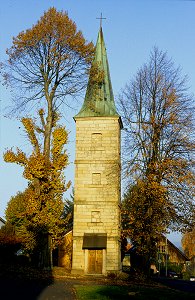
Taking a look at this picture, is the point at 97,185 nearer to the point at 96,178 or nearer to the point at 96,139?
the point at 96,178

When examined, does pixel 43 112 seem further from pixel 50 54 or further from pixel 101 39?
pixel 101 39

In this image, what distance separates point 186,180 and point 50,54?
1372 centimetres

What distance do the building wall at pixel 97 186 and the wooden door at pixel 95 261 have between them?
439 mm

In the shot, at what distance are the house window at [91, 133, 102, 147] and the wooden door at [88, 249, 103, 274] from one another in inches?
346

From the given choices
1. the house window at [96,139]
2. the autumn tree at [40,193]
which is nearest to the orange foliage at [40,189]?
the autumn tree at [40,193]

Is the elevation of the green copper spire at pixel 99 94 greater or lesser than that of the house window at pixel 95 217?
greater

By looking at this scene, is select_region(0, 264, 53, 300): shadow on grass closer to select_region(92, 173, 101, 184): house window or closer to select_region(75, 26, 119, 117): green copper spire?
select_region(92, 173, 101, 184): house window

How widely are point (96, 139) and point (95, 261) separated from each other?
10.1m

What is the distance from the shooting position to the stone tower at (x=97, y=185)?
3334cm

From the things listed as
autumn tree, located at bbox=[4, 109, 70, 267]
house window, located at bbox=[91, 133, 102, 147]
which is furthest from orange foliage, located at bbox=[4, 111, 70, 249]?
Answer: house window, located at bbox=[91, 133, 102, 147]

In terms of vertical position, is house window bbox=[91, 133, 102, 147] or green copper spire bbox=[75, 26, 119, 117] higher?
green copper spire bbox=[75, 26, 119, 117]

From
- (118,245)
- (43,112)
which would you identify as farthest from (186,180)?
(43,112)

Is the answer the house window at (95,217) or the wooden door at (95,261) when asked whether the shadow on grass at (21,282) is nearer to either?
the wooden door at (95,261)

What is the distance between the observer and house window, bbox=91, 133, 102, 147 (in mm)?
35875
